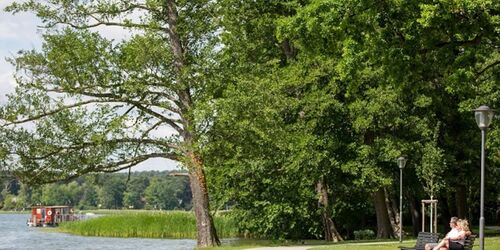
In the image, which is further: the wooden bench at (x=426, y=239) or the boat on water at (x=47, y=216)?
the boat on water at (x=47, y=216)

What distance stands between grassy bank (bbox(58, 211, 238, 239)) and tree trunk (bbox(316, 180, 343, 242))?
7.40 meters

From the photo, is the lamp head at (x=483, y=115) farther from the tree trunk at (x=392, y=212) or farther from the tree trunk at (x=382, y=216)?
the tree trunk at (x=392, y=212)

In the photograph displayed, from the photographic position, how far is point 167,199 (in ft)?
555

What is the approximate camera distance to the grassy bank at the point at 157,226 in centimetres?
4662

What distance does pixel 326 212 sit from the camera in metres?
38.0

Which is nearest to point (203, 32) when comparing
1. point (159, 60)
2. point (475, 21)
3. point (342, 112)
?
point (159, 60)

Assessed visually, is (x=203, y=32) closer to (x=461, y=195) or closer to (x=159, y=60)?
(x=159, y=60)

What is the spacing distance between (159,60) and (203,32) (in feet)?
7.94

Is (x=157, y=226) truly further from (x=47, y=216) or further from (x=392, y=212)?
(x=47, y=216)

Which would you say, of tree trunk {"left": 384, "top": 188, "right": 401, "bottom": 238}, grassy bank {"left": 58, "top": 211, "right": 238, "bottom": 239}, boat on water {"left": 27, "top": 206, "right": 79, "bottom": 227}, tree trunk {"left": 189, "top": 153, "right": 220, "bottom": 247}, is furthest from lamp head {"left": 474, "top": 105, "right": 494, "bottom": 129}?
boat on water {"left": 27, "top": 206, "right": 79, "bottom": 227}

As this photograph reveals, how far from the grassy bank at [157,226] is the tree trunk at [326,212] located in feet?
24.3

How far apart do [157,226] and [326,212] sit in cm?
1345

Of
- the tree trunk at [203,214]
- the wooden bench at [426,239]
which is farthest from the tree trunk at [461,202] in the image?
the wooden bench at [426,239]

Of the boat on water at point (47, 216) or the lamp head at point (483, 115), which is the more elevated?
the lamp head at point (483, 115)
